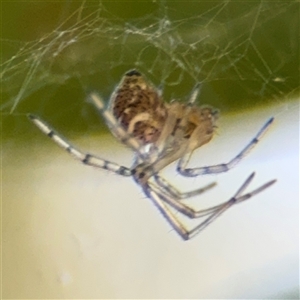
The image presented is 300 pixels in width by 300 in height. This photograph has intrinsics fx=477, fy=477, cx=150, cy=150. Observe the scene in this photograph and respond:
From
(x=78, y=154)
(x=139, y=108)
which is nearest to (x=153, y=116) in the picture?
(x=139, y=108)

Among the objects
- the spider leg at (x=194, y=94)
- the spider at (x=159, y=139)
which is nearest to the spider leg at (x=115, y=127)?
the spider at (x=159, y=139)

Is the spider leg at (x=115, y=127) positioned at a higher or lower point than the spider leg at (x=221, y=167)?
higher

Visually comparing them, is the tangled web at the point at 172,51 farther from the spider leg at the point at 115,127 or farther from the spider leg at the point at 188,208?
the spider leg at the point at 188,208

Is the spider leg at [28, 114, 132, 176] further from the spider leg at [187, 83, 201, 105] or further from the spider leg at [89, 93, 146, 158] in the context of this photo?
the spider leg at [187, 83, 201, 105]

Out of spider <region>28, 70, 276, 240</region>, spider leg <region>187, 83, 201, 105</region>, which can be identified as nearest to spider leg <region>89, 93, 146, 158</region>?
spider <region>28, 70, 276, 240</region>

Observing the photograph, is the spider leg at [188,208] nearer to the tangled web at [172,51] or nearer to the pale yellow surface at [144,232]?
the pale yellow surface at [144,232]
